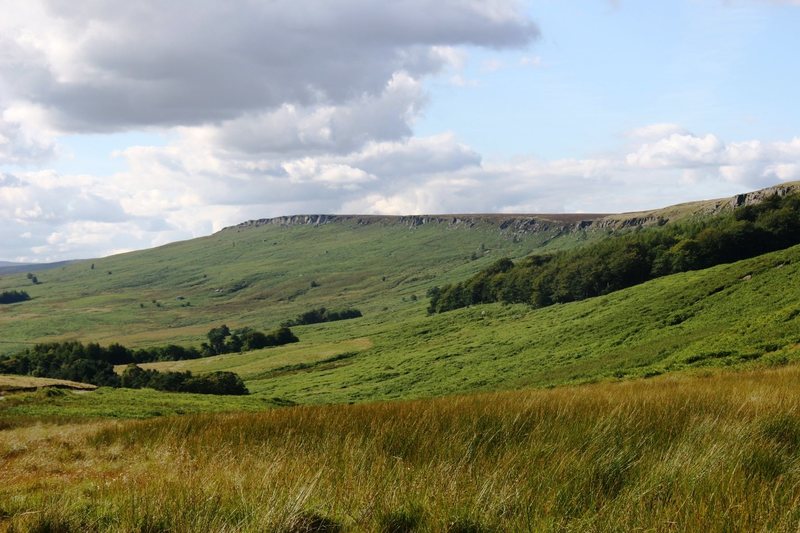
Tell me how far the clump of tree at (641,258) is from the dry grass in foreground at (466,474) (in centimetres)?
9749

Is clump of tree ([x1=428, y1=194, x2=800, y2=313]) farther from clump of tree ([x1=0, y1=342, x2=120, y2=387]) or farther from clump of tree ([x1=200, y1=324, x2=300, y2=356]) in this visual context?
clump of tree ([x1=0, y1=342, x2=120, y2=387])

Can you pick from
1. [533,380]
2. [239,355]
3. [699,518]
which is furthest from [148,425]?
[239,355]

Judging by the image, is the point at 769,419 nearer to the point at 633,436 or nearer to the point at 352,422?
the point at 633,436

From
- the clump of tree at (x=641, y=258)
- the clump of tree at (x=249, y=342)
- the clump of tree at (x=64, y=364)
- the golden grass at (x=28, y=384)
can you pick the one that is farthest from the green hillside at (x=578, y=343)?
the golden grass at (x=28, y=384)

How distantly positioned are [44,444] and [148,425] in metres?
3.21

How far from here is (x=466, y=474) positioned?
647 centimetres

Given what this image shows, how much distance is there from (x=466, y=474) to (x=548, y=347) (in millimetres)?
75488

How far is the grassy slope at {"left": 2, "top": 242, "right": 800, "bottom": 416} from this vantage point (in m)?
43.1

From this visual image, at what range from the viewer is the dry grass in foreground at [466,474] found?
5207mm

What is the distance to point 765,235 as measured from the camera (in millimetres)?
94812

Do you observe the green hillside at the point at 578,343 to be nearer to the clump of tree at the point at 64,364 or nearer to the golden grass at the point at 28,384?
the clump of tree at the point at 64,364

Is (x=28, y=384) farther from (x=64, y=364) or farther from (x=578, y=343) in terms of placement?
(x=64, y=364)

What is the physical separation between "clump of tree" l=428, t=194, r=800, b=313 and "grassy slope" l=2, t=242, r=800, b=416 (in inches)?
338

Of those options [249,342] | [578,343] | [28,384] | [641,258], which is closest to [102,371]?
[28,384]
